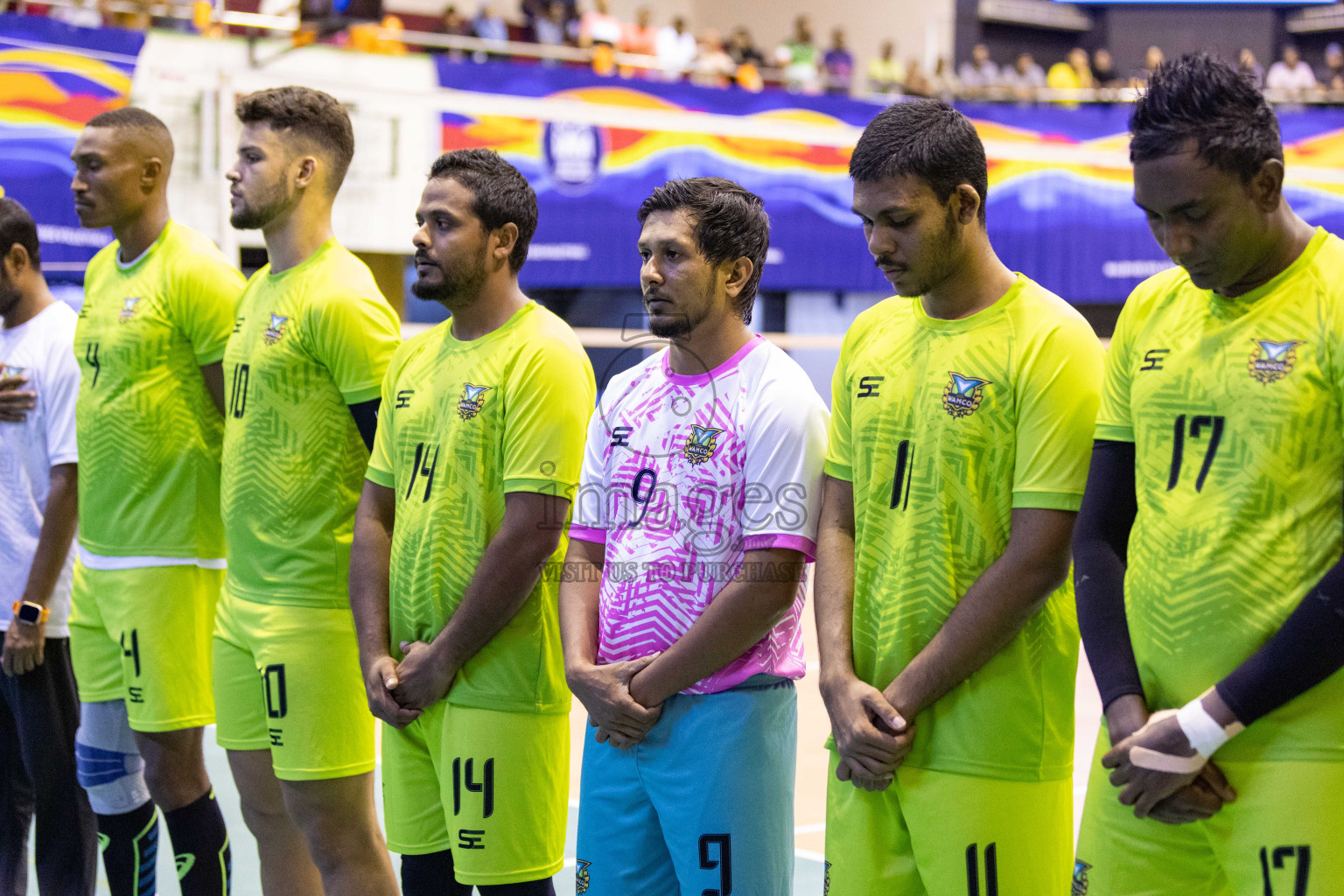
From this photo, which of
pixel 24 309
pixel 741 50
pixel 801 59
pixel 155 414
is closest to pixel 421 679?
pixel 155 414

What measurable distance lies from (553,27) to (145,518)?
14.2 m

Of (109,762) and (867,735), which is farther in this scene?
(109,762)

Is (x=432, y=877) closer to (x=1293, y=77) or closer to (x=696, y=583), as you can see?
(x=696, y=583)

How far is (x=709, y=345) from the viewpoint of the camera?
2.80m

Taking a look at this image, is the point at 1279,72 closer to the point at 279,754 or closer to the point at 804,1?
the point at 804,1

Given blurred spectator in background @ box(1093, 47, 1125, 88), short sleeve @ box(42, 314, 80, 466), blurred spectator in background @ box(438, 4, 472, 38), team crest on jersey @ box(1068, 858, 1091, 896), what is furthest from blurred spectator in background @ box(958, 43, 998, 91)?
team crest on jersey @ box(1068, 858, 1091, 896)

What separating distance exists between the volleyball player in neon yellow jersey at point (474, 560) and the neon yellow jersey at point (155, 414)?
0.79 meters

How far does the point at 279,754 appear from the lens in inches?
128

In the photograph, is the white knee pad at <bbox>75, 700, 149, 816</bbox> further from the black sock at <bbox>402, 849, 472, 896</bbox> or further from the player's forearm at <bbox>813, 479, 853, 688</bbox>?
the player's forearm at <bbox>813, 479, 853, 688</bbox>

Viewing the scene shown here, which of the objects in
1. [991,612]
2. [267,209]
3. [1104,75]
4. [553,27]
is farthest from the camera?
[1104,75]

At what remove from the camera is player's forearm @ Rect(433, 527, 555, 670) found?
9.36 feet

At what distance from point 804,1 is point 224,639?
20.7 m

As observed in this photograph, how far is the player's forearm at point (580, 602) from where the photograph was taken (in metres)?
2.77

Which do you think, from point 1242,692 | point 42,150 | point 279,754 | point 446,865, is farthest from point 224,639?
point 42,150
